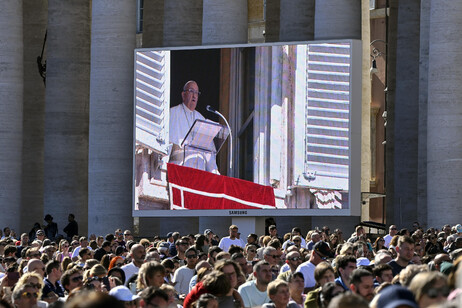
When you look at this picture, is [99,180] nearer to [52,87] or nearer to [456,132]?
[52,87]

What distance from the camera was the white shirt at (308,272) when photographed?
68.0 feet

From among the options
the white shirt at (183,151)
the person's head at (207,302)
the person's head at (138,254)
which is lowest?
the person's head at (207,302)

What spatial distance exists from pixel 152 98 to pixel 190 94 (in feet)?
4.38

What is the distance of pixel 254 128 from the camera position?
4334 cm

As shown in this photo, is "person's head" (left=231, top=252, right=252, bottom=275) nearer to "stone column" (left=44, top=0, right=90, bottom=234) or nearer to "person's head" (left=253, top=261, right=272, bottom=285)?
"person's head" (left=253, top=261, right=272, bottom=285)

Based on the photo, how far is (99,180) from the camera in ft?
156

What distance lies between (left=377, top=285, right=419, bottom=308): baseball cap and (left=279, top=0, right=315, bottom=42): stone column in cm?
4248

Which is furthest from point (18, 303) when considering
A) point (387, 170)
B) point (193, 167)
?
point (387, 170)

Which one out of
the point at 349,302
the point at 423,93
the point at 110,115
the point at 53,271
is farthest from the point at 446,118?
the point at 349,302

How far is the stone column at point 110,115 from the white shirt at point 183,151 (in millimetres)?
3699

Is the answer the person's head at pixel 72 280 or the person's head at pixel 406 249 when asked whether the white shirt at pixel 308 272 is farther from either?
the person's head at pixel 72 280

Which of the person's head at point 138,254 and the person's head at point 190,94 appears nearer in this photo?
the person's head at point 138,254

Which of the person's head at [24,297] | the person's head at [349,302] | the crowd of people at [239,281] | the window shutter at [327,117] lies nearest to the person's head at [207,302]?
the crowd of people at [239,281]

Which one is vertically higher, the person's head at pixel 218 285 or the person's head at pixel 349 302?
the person's head at pixel 349 302
